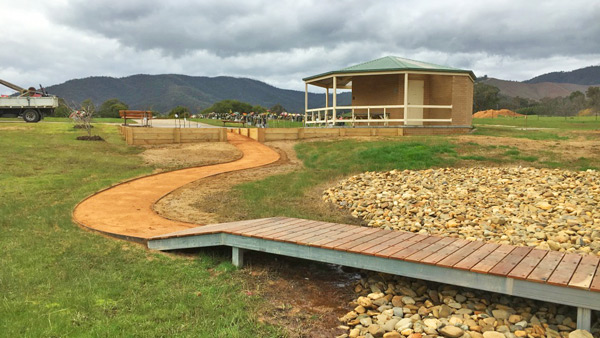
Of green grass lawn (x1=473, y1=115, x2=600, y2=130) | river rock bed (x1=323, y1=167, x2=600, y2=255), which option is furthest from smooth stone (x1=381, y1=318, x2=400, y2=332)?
green grass lawn (x1=473, y1=115, x2=600, y2=130)

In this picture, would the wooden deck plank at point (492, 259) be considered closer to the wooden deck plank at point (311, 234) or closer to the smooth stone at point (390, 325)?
the smooth stone at point (390, 325)

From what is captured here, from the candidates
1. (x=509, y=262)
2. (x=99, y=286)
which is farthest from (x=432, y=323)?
(x=99, y=286)

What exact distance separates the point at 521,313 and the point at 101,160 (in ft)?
46.6

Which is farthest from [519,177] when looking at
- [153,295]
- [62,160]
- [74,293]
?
[62,160]

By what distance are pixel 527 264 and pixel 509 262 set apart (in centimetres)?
17

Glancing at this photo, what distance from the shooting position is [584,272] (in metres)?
4.20

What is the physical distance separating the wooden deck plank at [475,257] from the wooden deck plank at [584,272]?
2.71ft

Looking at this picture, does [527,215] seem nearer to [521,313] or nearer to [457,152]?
[521,313]

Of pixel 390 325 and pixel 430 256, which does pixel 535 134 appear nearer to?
pixel 430 256

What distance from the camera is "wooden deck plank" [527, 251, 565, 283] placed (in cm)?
402

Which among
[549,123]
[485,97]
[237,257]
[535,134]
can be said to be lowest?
[237,257]

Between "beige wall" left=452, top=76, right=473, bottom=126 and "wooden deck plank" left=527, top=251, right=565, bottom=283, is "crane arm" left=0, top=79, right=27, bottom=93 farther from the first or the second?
"wooden deck plank" left=527, top=251, right=565, bottom=283

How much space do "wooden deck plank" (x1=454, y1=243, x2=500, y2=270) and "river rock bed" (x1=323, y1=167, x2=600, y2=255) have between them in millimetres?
2096

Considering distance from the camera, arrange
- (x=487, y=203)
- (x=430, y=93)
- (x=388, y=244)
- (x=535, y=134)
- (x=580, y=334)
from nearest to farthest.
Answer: (x=580, y=334), (x=388, y=244), (x=487, y=203), (x=535, y=134), (x=430, y=93)
